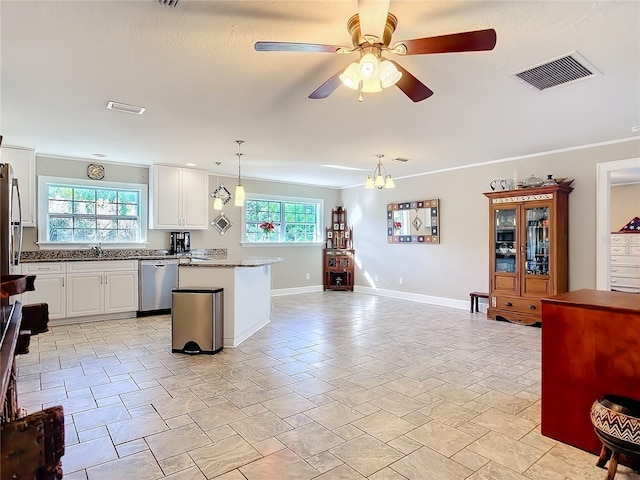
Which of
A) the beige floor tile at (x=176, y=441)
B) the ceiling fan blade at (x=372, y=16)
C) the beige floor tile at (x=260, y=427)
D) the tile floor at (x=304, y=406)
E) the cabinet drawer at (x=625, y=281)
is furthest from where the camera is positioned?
the cabinet drawer at (x=625, y=281)

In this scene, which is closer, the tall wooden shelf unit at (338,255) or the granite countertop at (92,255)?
the granite countertop at (92,255)

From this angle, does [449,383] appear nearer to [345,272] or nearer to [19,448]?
[19,448]

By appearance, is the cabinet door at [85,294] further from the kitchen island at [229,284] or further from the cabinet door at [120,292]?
the kitchen island at [229,284]

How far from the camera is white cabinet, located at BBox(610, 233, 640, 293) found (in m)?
7.98

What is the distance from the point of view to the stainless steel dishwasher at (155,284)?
5840 mm

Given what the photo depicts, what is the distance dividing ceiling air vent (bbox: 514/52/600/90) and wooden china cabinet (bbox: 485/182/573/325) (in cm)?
241

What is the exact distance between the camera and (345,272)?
8.70 meters

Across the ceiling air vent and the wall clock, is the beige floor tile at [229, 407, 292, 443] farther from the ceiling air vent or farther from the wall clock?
the wall clock

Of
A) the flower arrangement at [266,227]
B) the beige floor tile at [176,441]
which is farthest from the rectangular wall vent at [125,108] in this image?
the flower arrangement at [266,227]

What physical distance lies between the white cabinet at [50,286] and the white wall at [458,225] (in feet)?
17.0

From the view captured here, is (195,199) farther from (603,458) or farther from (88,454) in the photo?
(603,458)

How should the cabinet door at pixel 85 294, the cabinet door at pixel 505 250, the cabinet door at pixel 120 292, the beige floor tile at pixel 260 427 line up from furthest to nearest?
the cabinet door at pixel 120 292 < the cabinet door at pixel 505 250 < the cabinet door at pixel 85 294 < the beige floor tile at pixel 260 427

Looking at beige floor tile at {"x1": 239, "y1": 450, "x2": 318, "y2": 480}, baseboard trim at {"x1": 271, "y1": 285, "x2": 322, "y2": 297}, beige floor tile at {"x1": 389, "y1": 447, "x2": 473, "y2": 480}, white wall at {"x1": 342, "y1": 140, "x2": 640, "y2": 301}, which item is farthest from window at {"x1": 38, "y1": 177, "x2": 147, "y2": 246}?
beige floor tile at {"x1": 389, "y1": 447, "x2": 473, "y2": 480}

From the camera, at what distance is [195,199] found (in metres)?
6.62
